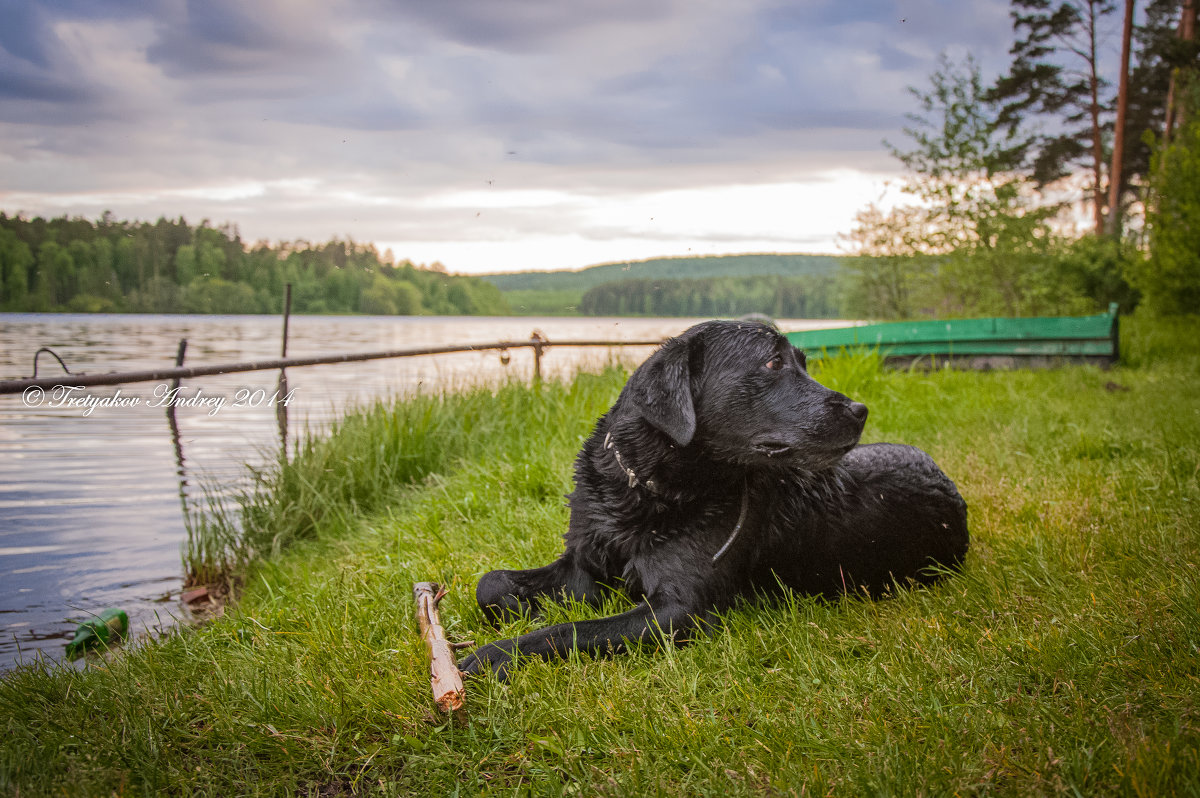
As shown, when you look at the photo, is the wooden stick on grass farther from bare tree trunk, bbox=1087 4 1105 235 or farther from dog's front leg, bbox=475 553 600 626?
bare tree trunk, bbox=1087 4 1105 235

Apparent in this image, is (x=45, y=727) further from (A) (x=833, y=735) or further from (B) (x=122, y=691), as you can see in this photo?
(A) (x=833, y=735)

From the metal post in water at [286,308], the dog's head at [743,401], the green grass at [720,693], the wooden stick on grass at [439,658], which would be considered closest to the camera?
the green grass at [720,693]

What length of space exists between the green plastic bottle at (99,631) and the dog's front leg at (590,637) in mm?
2719

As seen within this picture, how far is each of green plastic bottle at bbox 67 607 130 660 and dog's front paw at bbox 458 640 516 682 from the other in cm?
263

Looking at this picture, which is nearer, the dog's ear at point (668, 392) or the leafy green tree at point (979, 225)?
the dog's ear at point (668, 392)

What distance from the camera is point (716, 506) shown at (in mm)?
2816

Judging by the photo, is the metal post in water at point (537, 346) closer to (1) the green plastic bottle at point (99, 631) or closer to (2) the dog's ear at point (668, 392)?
(1) the green plastic bottle at point (99, 631)

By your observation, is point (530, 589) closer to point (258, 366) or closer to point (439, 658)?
point (439, 658)

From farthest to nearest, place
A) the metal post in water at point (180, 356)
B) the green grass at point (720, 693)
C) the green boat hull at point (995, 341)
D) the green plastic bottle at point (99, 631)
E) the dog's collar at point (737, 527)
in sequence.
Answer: the green boat hull at point (995, 341) < the metal post in water at point (180, 356) < the green plastic bottle at point (99, 631) < the dog's collar at point (737, 527) < the green grass at point (720, 693)

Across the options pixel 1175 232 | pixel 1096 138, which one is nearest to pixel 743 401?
pixel 1175 232

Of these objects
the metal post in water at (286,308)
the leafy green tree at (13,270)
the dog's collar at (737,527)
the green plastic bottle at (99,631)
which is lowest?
the green plastic bottle at (99,631)

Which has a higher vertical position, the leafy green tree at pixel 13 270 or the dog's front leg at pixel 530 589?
the leafy green tree at pixel 13 270

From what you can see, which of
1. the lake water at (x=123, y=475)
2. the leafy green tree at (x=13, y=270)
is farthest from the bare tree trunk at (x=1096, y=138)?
the leafy green tree at (x=13, y=270)

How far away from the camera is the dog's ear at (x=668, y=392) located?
2.61m
